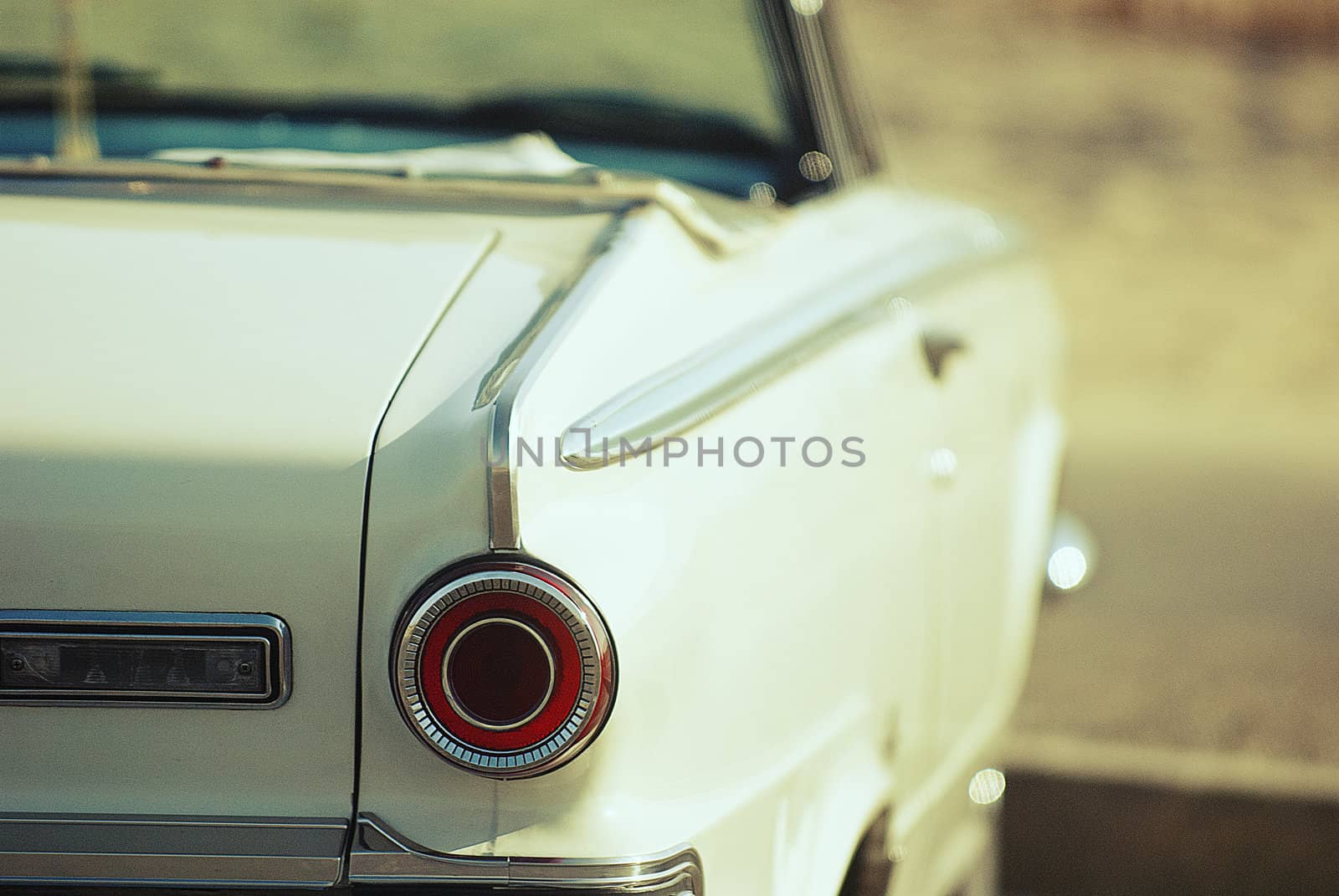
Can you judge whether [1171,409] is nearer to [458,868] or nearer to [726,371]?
[726,371]

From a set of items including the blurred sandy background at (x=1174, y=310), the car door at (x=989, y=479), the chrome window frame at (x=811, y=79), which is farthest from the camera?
the blurred sandy background at (x=1174, y=310)

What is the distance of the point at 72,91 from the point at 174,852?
1.49 meters

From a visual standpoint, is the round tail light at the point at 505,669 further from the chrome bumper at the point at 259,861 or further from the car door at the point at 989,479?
the car door at the point at 989,479

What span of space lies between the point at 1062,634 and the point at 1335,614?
1.32m

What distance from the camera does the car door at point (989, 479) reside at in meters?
2.33

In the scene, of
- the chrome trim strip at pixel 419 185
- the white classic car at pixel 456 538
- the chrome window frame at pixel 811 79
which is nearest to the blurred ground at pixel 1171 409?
the chrome window frame at pixel 811 79

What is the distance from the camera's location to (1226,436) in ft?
28.7

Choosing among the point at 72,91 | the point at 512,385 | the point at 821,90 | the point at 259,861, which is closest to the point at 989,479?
the point at 821,90

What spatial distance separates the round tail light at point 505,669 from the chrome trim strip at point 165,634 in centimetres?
12

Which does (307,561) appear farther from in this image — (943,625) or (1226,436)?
(1226,436)

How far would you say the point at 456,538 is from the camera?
146 centimetres

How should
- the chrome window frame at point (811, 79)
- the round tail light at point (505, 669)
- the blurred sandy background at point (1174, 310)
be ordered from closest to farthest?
the round tail light at point (505, 669) < the chrome window frame at point (811, 79) < the blurred sandy background at point (1174, 310)

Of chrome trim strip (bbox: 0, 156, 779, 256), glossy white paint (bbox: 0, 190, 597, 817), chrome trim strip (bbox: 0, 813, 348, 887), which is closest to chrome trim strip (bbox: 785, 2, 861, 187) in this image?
chrome trim strip (bbox: 0, 156, 779, 256)

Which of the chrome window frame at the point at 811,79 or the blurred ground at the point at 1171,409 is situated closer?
the chrome window frame at the point at 811,79
